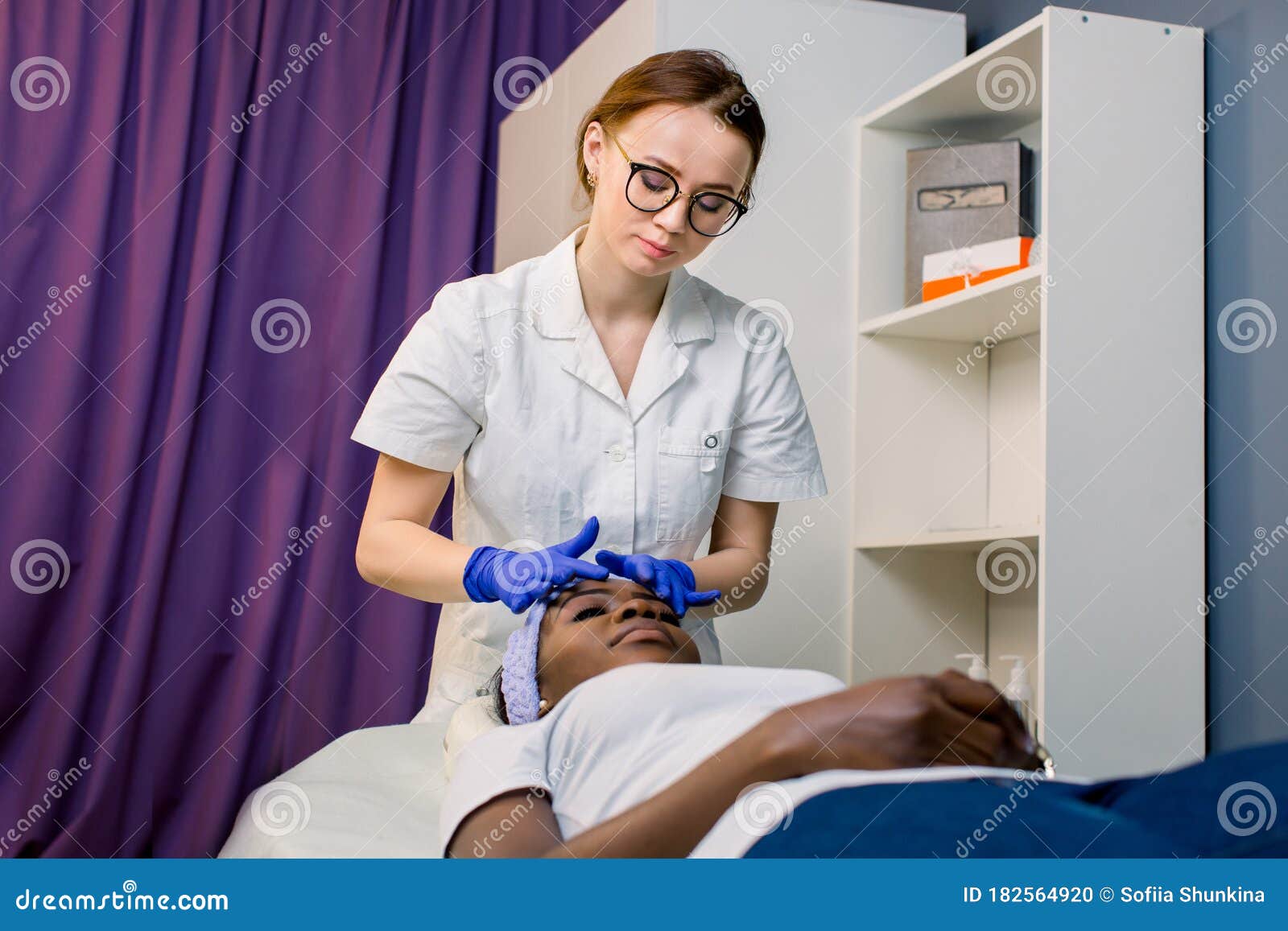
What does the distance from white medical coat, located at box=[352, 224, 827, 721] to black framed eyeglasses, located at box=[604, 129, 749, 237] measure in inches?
7.4

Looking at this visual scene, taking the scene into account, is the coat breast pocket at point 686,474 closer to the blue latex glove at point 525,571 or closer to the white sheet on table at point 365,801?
the blue latex glove at point 525,571

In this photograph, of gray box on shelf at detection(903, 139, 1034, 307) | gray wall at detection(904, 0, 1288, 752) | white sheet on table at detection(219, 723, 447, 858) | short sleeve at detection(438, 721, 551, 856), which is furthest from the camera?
gray box on shelf at detection(903, 139, 1034, 307)

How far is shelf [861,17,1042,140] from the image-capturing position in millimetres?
1912

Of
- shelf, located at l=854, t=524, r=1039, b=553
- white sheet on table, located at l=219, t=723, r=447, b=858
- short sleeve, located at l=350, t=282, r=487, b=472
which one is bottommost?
white sheet on table, located at l=219, t=723, r=447, b=858

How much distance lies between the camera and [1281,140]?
1.73 metres

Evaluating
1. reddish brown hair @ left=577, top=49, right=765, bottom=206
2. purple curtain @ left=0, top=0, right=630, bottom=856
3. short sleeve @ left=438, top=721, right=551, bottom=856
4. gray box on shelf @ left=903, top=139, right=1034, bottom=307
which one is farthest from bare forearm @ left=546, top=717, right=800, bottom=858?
purple curtain @ left=0, top=0, right=630, bottom=856

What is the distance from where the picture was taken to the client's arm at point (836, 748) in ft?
2.73

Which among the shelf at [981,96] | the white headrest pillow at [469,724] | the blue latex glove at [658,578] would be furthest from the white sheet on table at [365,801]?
the shelf at [981,96]

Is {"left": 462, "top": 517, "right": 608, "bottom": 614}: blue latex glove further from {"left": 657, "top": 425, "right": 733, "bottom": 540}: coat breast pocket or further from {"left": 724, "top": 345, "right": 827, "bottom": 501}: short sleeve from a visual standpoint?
{"left": 724, "top": 345, "right": 827, "bottom": 501}: short sleeve

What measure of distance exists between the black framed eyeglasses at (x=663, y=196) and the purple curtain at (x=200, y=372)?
4.05 feet
